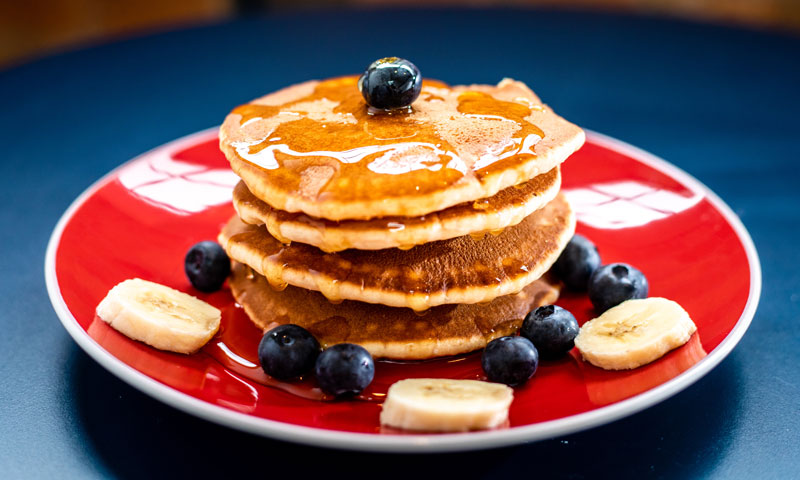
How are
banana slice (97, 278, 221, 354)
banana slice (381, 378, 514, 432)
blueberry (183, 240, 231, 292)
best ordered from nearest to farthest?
banana slice (381, 378, 514, 432)
banana slice (97, 278, 221, 354)
blueberry (183, 240, 231, 292)

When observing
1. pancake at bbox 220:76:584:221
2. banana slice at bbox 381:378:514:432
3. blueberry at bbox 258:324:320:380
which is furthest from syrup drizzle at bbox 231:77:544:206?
banana slice at bbox 381:378:514:432

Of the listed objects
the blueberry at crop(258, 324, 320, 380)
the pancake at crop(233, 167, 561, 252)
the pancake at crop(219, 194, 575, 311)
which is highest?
the pancake at crop(233, 167, 561, 252)

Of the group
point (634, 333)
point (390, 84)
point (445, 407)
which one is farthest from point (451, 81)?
point (445, 407)

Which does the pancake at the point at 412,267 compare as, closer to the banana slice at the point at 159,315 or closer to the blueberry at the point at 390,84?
the banana slice at the point at 159,315

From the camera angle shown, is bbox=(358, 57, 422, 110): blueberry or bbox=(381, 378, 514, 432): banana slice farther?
bbox=(358, 57, 422, 110): blueberry

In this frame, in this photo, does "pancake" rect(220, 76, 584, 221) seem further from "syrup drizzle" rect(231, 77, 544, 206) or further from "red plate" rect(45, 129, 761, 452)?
"red plate" rect(45, 129, 761, 452)

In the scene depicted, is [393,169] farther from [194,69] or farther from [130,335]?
[194,69]

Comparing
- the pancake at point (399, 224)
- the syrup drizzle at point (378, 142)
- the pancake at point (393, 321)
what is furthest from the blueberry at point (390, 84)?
the pancake at point (393, 321)

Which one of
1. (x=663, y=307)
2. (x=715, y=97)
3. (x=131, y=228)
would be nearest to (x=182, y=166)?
(x=131, y=228)

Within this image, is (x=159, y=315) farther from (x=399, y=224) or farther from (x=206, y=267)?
(x=399, y=224)
